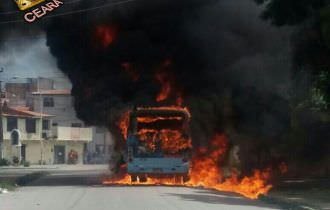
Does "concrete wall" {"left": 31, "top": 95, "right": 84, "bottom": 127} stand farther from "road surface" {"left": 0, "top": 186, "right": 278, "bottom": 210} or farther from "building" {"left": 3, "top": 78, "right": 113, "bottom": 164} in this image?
"road surface" {"left": 0, "top": 186, "right": 278, "bottom": 210}

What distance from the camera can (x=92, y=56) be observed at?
3350 cm

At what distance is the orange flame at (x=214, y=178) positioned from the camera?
2638 centimetres

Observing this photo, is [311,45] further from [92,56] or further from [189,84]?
[92,56]

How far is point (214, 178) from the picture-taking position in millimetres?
30109

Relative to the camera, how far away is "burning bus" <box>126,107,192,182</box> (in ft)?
90.3

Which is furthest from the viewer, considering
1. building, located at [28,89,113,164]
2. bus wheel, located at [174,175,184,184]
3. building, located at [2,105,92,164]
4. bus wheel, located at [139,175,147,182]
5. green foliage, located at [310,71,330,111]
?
building, located at [28,89,113,164]

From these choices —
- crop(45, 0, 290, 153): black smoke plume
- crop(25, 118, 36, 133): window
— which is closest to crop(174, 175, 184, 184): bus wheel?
crop(45, 0, 290, 153): black smoke plume

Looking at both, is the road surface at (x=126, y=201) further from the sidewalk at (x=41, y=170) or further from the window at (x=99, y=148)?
the window at (x=99, y=148)

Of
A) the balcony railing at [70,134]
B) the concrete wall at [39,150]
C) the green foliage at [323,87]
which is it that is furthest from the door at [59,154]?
the green foliage at [323,87]

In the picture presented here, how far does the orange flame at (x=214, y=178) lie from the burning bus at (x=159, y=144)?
108 cm

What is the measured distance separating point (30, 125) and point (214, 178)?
5478 centimetres

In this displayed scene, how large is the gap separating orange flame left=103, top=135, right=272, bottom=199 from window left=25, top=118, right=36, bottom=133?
51461 millimetres

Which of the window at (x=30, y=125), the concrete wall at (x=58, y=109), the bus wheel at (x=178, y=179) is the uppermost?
the concrete wall at (x=58, y=109)

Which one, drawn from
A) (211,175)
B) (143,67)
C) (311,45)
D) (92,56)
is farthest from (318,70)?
(92,56)
